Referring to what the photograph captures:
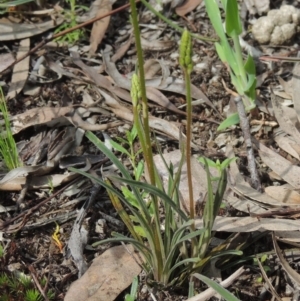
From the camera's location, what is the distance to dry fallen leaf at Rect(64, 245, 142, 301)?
1849 mm

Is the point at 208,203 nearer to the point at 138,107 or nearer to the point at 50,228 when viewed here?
the point at 138,107

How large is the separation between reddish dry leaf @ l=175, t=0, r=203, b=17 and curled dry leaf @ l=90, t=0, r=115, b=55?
1.07ft

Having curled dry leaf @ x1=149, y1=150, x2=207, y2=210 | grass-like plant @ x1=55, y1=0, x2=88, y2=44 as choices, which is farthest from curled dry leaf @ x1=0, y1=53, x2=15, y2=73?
curled dry leaf @ x1=149, y1=150, x2=207, y2=210

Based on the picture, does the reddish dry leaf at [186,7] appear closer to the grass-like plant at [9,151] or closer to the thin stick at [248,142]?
the thin stick at [248,142]

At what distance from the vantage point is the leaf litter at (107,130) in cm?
196

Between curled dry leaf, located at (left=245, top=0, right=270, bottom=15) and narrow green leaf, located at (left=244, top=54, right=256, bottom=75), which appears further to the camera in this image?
curled dry leaf, located at (left=245, top=0, right=270, bottom=15)

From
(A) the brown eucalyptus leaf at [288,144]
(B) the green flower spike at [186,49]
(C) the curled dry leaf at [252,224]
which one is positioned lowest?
(C) the curled dry leaf at [252,224]

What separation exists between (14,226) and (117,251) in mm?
380

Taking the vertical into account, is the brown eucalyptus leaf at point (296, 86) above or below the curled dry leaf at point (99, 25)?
below

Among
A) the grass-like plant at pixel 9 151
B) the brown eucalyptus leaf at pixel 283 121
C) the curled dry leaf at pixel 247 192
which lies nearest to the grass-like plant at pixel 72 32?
the grass-like plant at pixel 9 151

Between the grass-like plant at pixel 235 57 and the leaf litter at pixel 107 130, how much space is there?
4.0 inches

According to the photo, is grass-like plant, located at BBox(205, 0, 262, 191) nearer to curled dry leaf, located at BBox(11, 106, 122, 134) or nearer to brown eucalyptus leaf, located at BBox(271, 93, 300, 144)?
brown eucalyptus leaf, located at BBox(271, 93, 300, 144)

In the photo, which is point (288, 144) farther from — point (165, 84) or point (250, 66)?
point (165, 84)

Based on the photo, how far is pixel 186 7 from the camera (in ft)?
9.48
